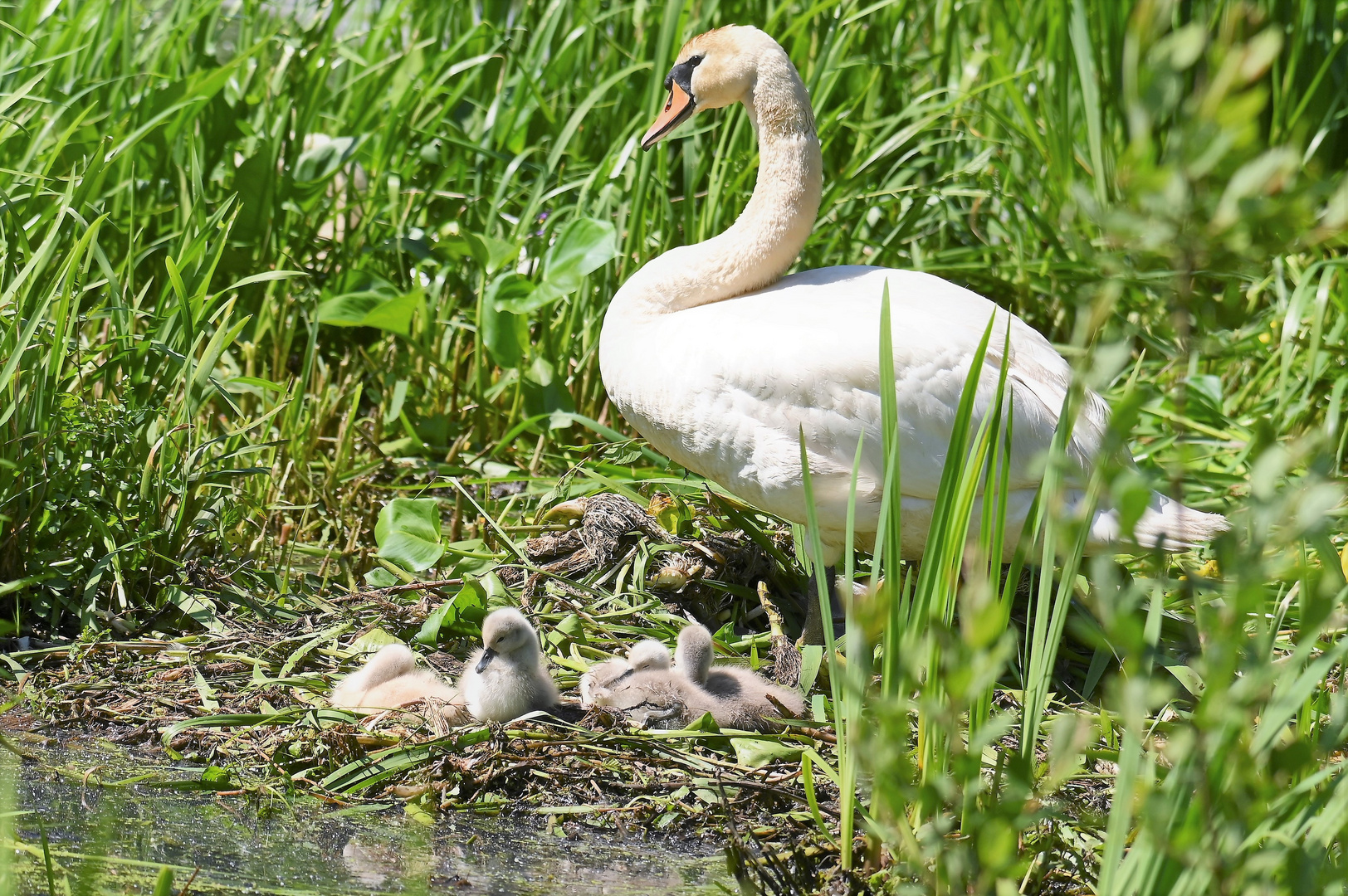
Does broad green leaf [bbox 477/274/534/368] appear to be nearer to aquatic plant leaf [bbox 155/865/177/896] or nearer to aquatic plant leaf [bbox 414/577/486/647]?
aquatic plant leaf [bbox 414/577/486/647]

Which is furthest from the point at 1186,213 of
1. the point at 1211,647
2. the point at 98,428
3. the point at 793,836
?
the point at 98,428

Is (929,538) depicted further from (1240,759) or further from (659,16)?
(659,16)

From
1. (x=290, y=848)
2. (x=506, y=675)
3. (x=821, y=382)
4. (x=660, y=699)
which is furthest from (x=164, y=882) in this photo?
(x=821, y=382)

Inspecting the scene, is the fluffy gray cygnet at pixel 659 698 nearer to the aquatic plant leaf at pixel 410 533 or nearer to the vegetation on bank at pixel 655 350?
the vegetation on bank at pixel 655 350

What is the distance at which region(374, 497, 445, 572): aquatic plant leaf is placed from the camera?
3.40 m

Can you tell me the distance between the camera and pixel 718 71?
3543mm

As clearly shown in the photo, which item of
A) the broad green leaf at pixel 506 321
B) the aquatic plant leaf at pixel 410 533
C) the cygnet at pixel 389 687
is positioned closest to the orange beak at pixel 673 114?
the broad green leaf at pixel 506 321

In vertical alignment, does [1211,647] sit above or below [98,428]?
above

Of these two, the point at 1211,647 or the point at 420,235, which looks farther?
the point at 420,235

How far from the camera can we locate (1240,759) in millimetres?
1121

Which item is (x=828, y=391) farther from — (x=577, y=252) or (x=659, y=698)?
(x=577, y=252)

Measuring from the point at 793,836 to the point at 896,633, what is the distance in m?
0.54

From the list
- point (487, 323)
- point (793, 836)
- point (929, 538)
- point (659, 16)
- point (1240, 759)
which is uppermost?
point (659, 16)

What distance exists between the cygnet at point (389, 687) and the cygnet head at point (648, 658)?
13.8 inches
